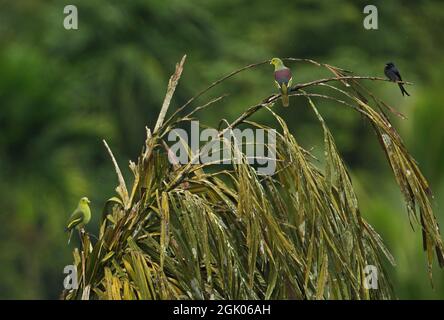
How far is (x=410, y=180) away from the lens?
425cm

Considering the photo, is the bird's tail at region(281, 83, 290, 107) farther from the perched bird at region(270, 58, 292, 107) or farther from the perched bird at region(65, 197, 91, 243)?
the perched bird at region(65, 197, 91, 243)

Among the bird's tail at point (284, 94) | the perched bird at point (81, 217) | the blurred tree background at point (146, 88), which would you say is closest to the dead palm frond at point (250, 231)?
the bird's tail at point (284, 94)

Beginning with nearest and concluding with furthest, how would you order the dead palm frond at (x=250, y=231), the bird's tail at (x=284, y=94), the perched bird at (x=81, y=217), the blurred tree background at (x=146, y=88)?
the dead palm frond at (x=250, y=231)
the bird's tail at (x=284, y=94)
the perched bird at (x=81, y=217)
the blurred tree background at (x=146, y=88)

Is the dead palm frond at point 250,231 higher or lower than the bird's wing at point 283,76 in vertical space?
lower

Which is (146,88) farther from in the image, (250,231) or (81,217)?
(250,231)

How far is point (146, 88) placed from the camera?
22.9 meters

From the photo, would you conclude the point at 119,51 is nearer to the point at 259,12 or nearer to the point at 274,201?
the point at 259,12

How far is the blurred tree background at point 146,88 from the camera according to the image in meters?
16.5

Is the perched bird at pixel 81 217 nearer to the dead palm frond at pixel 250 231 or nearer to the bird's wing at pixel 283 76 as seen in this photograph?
the dead palm frond at pixel 250 231

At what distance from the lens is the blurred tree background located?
16484 millimetres

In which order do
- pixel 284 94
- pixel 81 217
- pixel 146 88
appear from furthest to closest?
pixel 146 88, pixel 81 217, pixel 284 94

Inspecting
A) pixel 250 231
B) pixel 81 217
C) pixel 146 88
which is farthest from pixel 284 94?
pixel 146 88

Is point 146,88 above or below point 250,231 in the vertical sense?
above

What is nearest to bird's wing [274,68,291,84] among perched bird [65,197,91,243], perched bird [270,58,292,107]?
perched bird [270,58,292,107]
